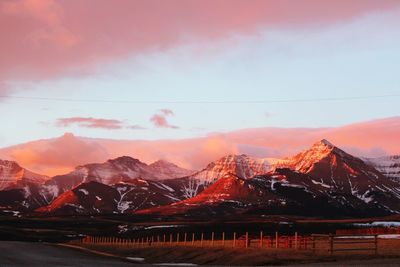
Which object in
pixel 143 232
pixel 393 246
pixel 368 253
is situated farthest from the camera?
pixel 143 232

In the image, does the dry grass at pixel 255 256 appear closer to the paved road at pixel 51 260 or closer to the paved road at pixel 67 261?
the paved road at pixel 67 261

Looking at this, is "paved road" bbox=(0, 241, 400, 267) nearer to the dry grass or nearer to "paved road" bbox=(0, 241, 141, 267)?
"paved road" bbox=(0, 241, 141, 267)

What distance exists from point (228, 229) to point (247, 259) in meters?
134

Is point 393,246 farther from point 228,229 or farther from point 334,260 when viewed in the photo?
point 228,229

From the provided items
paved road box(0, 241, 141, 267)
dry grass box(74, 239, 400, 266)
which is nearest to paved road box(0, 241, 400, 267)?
paved road box(0, 241, 141, 267)

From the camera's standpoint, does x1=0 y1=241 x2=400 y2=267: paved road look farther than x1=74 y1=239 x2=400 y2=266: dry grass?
No

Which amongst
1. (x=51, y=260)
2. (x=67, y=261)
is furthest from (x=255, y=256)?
(x=51, y=260)

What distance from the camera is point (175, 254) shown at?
73.6 meters

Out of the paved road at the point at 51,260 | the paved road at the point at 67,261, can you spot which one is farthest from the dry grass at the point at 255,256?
the paved road at the point at 51,260

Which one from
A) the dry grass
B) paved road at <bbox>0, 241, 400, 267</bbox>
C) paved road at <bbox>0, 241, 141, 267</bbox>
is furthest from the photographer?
the dry grass

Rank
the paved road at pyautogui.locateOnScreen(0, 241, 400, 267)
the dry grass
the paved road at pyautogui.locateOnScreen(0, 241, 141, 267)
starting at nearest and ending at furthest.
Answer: the paved road at pyautogui.locateOnScreen(0, 241, 400, 267) → the paved road at pyautogui.locateOnScreen(0, 241, 141, 267) → the dry grass

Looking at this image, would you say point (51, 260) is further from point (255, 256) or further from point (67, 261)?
point (255, 256)

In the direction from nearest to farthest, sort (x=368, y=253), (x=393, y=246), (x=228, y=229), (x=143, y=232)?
1. (x=368, y=253)
2. (x=393, y=246)
3. (x=143, y=232)
4. (x=228, y=229)

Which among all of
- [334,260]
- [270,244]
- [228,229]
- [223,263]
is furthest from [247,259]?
[228,229]
